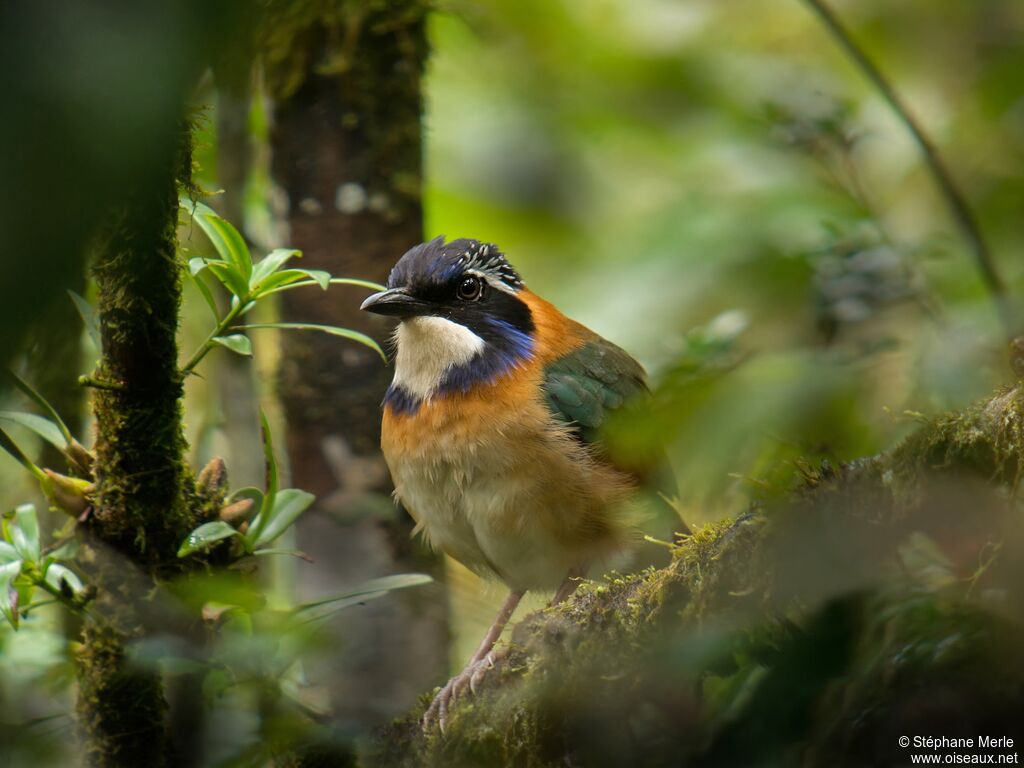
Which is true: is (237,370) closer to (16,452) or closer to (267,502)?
(267,502)

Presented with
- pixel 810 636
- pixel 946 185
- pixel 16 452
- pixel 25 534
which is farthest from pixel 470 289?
pixel 810 636

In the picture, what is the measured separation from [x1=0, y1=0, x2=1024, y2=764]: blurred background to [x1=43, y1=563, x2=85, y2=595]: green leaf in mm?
557

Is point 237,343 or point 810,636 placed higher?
point 237,343

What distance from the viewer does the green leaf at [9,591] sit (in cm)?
252

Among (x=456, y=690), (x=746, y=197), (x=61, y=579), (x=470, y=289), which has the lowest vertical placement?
(x=456, y=690)

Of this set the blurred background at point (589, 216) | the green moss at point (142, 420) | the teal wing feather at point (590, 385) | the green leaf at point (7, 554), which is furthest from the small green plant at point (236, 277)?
the teal wing feather at point (590, 385)

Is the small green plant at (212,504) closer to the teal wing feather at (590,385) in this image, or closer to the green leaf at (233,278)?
the green leaf at (233,278)

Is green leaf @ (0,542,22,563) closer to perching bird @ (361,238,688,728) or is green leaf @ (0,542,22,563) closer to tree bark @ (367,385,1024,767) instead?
tree bark @ (367,385,1024,767)

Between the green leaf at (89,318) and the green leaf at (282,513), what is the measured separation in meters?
0.64

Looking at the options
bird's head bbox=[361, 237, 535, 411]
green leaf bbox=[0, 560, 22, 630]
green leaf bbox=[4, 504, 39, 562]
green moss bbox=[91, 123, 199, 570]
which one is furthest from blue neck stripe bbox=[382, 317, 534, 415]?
green leaf bbox=[0, 560, 22, 630]

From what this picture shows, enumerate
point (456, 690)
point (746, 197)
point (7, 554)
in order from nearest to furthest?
1. point (7, 554)
2. point (456, 690)
3. point (746, 197)

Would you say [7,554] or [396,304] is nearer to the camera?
[7,554]

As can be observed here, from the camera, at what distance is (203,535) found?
2740 mm

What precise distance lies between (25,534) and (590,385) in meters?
2.33
